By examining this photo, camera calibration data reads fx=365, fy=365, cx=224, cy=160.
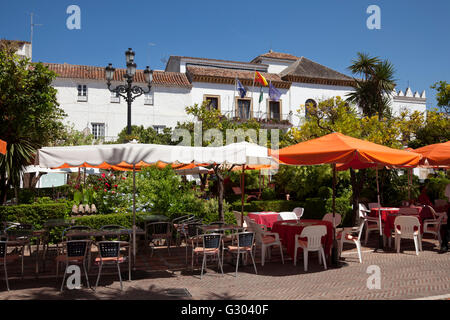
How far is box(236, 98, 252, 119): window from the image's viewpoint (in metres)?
33.8

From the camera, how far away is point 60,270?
740cm

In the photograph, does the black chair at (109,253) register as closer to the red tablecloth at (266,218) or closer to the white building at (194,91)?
the red tablecloth at (266,218)

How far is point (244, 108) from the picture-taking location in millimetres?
34125

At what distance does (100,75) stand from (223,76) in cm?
→ 1050

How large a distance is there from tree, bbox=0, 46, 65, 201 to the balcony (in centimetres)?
2229

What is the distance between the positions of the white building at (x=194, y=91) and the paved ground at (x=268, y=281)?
2138 cm

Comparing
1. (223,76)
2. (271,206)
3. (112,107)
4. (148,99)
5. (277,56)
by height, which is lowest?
(271,206)

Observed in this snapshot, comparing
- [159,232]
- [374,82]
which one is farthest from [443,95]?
[159,232]

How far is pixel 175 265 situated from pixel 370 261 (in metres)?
4.36

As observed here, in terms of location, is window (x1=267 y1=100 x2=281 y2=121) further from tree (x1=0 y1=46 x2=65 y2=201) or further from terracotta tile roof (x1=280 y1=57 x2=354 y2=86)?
tree (x1=0 y1=46 x2=65 y2=201)

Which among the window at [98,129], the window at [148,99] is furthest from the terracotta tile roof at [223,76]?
the window at [98,129]

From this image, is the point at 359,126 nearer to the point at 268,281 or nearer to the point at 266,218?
the point at 266,218

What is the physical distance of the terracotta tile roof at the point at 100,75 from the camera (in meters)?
29.2
